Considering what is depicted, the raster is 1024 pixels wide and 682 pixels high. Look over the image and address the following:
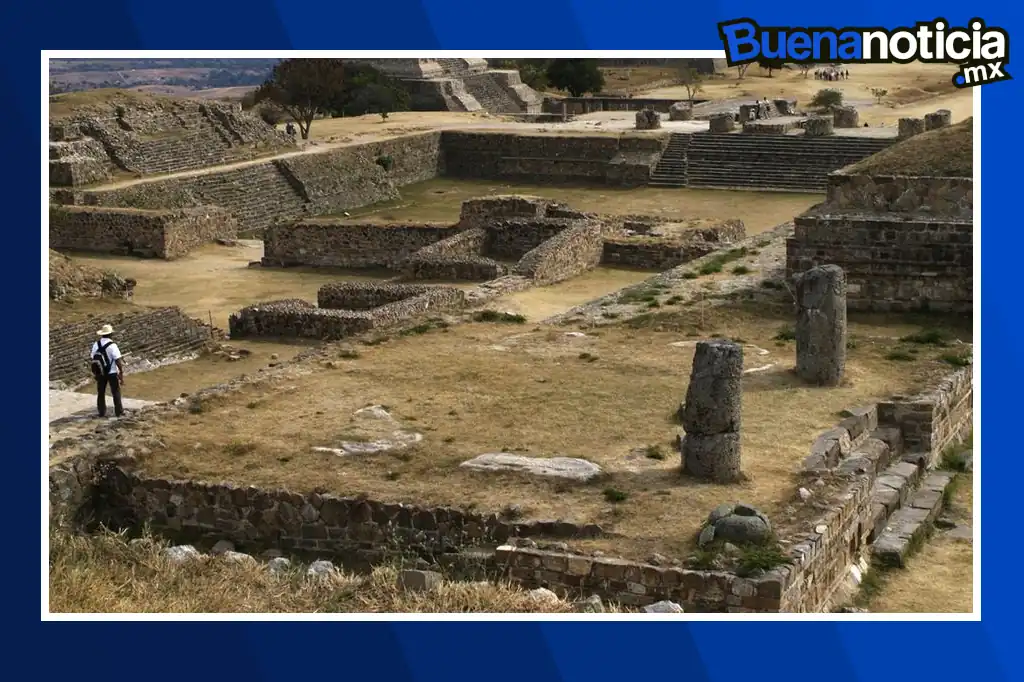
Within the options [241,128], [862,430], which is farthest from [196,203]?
[862,430]

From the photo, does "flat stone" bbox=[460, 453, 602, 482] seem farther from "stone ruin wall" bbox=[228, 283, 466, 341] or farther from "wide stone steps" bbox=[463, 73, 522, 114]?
"wide stone steps" bbox=[463, 73, 522, 114]

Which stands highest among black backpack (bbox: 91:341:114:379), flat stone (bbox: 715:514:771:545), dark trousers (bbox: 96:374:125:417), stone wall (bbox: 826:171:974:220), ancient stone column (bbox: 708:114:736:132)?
ancient stone column (bbox: 708:114:736:132)

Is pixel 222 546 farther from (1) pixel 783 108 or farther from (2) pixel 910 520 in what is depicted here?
(1) pixel 783 108

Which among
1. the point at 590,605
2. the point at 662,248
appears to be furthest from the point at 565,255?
the point at 590,605

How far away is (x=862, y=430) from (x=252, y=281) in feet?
51.3

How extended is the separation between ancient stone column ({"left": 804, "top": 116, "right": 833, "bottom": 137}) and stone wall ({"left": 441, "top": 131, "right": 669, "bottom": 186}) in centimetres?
360

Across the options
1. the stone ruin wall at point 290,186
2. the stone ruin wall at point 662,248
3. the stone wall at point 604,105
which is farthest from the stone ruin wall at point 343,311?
the stone wall at point 604,105

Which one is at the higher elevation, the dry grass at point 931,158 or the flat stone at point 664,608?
the dry grass at point 931,158

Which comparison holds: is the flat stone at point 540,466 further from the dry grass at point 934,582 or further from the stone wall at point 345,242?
the stone wall at point 345,242

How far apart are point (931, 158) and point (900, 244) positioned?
1.78 metres

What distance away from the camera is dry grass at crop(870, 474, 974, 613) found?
12.8 metres

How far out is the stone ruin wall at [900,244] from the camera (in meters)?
20.2

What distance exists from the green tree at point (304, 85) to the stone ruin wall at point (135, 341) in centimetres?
2488

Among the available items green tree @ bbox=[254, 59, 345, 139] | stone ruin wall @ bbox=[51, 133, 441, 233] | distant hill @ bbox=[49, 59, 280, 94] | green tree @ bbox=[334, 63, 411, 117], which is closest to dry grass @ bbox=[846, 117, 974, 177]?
stone ruin wall @ bbox=[51, 133, 441, 233]
